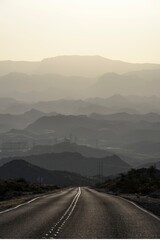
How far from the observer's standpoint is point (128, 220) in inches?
1122

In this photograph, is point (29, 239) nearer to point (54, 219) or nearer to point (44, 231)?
point (44, 231)

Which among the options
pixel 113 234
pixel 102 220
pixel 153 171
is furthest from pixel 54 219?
pixel 153 171

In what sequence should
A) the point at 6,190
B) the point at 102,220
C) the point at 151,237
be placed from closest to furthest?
the point at 151,237, the point at 102,220, the point at 6,190

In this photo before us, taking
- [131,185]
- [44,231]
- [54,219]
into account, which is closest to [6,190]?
[131,185]

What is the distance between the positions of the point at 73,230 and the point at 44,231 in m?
1.45

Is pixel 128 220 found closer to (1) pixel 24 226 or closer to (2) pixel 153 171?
(1) pixel 24 226

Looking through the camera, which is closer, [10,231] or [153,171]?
[10,231]

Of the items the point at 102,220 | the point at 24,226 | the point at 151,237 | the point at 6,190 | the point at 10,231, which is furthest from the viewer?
the point at 6,190

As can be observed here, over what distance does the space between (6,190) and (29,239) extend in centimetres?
7334

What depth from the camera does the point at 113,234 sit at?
865 inches

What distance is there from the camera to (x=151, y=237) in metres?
21.2

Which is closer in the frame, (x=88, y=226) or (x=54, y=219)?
(x=88, y=226)

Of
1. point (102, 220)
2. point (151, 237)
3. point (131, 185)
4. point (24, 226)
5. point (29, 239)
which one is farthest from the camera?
point (131, 185)

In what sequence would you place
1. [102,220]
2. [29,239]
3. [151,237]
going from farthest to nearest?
[102,220], [151,237], [29,239]
